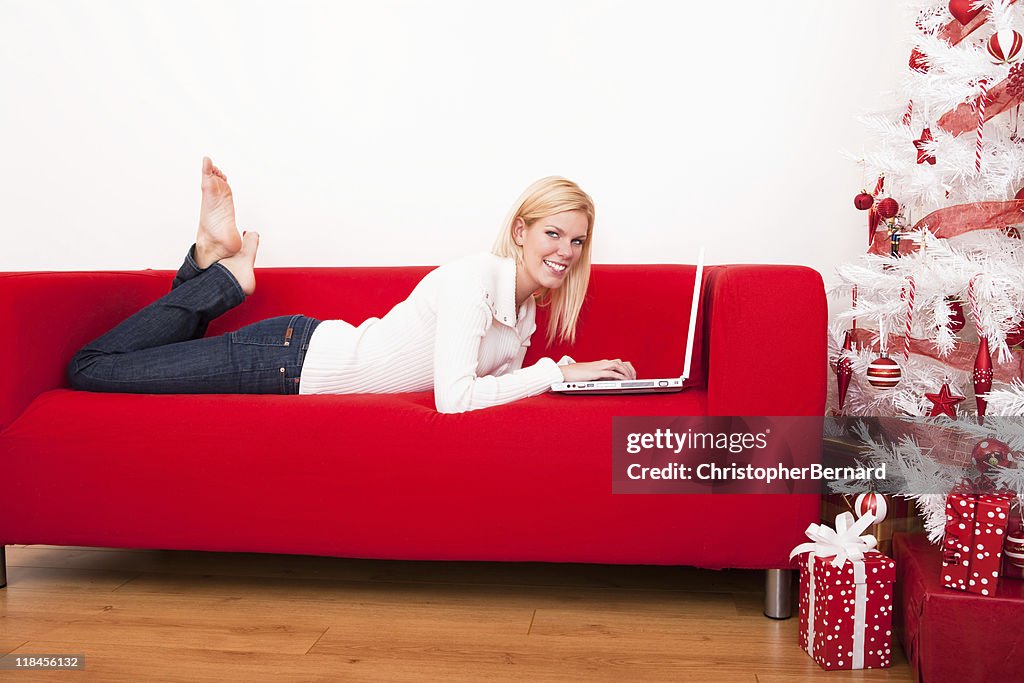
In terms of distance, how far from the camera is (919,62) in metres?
1.69

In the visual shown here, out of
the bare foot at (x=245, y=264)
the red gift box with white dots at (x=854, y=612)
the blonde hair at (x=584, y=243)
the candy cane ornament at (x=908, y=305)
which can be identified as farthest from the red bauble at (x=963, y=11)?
the bare foot at (x=245, y=264)

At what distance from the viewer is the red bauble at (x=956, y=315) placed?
5.20ft

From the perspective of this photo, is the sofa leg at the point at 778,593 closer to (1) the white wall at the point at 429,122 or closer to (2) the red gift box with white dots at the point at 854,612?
(2) the red gift box with white dots at the point at 854,612

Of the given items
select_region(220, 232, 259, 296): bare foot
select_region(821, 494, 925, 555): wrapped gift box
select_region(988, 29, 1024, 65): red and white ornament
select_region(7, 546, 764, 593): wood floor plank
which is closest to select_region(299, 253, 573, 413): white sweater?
select_region(220, 232, 259, 296): bare foot

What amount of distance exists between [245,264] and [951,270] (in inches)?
59.7

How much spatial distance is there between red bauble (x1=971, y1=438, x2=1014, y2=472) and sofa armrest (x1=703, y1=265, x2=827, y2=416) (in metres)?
0.25

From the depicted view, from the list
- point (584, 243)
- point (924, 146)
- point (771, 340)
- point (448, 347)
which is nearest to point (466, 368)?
point (448, 347)

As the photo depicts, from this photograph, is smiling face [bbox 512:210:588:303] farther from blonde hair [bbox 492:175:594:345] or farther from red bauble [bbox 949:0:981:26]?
red bauble [bbox 949:0:981:26]

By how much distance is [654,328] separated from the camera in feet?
6.63

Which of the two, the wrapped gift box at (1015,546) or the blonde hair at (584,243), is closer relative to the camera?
the wrapped gift box at (1015,546)

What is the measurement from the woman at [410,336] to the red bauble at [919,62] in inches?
26.7

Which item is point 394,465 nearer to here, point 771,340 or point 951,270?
point 771,340

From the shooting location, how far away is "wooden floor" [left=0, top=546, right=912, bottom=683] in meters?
1.40

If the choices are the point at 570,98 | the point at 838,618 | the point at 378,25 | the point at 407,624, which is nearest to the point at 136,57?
the point at 378,25
